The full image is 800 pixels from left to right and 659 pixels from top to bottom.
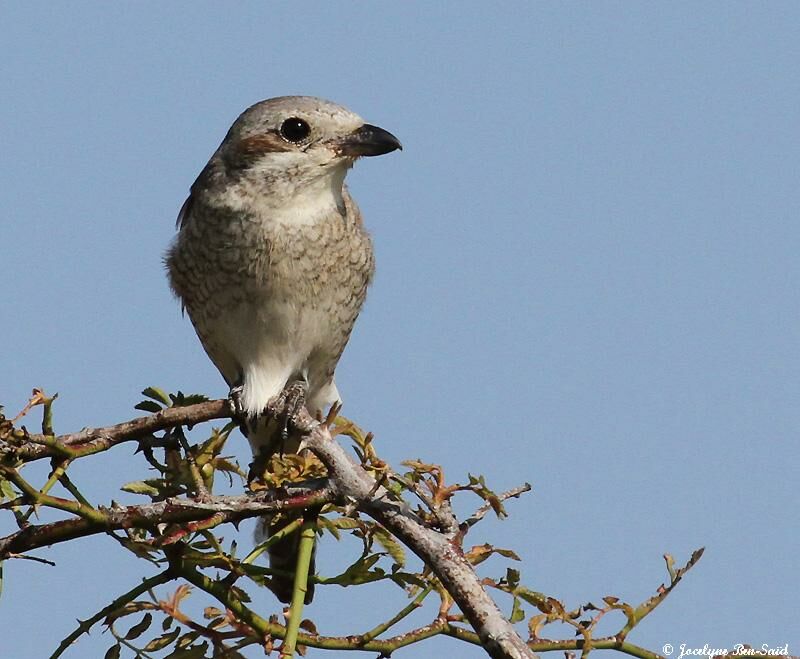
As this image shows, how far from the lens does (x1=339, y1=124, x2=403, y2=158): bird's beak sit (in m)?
4.58

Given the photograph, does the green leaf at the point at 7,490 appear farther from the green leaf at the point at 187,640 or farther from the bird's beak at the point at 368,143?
the bird's beak at the point at 368,143

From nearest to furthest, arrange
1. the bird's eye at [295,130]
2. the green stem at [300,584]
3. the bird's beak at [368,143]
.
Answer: the green stem at [300,584]
the bird's beak at [368,143]
the bird's eye at [295,130]

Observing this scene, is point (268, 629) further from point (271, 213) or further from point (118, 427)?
point (271, 213)

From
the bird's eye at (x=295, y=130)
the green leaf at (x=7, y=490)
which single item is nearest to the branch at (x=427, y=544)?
the green leaf at (x=7, y=490)

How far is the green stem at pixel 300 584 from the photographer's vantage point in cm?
222

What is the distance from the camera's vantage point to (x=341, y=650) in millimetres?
2438

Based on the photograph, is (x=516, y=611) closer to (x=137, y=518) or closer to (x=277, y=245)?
(x=137, y=518)

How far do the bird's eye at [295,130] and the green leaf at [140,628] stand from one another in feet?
8.38

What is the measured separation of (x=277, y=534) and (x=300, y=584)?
136 millimetres

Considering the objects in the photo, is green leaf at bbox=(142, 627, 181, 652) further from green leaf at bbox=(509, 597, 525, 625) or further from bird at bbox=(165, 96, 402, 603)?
bird at bbox=(165, 96, 402, 603)

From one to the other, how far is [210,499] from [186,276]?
2.67m

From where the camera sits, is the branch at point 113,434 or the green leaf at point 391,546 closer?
the branch at point 113,434

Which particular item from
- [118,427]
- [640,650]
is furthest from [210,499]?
[640,650]

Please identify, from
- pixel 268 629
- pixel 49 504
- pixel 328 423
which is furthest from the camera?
pixel 328 423
